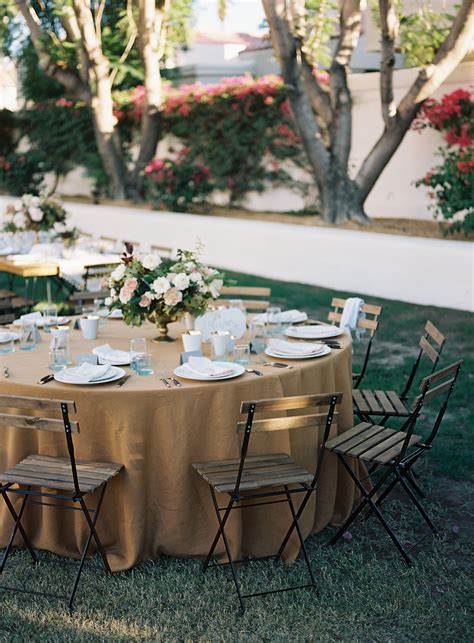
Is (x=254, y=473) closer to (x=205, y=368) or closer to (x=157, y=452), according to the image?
(x=157, y=452)

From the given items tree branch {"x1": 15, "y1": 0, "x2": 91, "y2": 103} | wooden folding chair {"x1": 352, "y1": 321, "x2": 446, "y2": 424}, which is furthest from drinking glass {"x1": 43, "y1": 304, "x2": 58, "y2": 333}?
tree branch {"x1": 15, "y1": 0, "x2": 91, "y2": 103}

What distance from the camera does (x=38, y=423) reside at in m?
4.25

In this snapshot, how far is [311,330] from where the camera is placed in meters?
5.86

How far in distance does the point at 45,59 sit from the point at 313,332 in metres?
13.4

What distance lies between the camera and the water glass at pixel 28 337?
17.9 ft

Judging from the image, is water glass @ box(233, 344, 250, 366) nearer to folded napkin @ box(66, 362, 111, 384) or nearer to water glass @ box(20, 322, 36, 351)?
folded napkin @ box(66, 362, 111, 384)

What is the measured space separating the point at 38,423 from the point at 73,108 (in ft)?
57.7

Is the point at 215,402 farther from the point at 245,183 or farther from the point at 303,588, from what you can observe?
the point at 245,183

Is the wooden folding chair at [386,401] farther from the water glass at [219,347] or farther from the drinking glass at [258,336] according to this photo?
the water glass at [219,347]

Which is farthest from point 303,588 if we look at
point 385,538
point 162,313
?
point 162,313

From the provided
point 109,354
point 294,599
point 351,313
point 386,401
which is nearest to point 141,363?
point 109,354

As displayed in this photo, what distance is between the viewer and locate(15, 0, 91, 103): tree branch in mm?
Answer: 17234

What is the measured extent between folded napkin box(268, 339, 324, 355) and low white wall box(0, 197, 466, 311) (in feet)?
19.5

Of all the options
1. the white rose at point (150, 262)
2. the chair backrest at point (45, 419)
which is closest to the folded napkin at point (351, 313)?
the white rose at point (150, 262)
